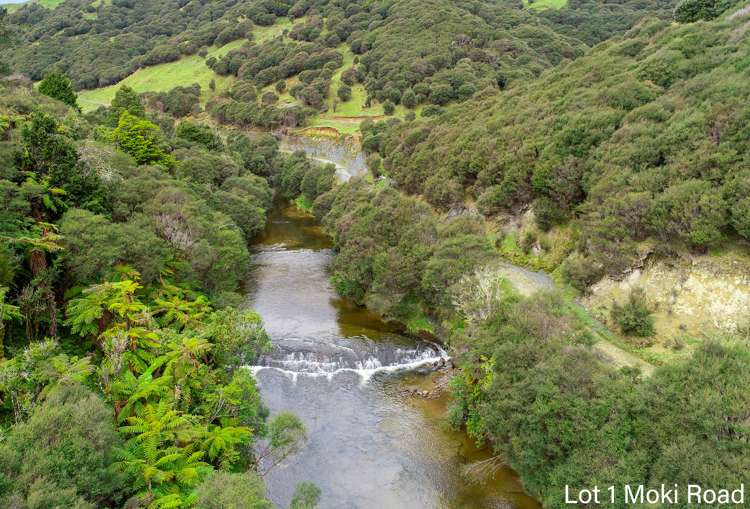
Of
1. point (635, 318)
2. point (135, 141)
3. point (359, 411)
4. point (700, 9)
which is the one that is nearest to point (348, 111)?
Result: point (135, 141)

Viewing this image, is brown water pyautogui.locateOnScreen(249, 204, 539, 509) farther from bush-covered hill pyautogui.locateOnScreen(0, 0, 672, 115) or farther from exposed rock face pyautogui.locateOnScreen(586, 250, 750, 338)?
bush-covered hill pyautogui.locateOnScreen(0, 0, 672, 115)

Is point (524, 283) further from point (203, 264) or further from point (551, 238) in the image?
point (203, 264)

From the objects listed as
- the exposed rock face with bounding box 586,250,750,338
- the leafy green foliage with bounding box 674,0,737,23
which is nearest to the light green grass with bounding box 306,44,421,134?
the leafy green foliage with bounding box 674,0,737,23

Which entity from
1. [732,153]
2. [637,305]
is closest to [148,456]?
[637,305]

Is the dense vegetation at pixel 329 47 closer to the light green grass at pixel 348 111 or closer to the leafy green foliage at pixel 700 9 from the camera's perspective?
the light green grass at pixel 348 111

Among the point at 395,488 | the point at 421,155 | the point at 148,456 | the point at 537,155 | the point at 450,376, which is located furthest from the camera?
the point at 421,155

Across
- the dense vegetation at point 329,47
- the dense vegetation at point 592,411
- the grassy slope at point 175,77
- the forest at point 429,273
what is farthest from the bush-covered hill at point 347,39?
the dense vegetation at point 592,411
